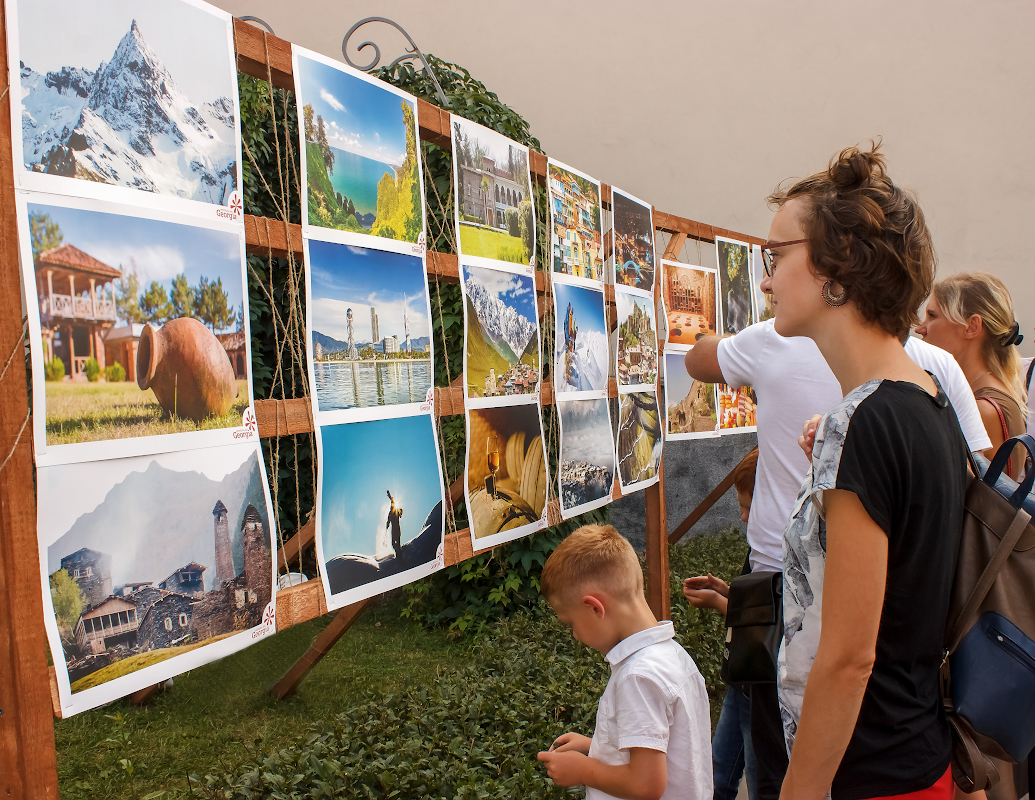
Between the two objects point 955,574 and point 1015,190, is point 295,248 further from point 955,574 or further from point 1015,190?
point 1015,190

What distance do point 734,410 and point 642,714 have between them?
9.88 feet

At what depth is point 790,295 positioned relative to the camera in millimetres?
1231

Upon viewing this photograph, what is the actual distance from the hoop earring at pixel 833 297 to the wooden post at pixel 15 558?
1212 mm

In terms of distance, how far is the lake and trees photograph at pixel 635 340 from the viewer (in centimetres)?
329

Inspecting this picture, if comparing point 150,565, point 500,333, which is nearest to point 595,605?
point 150,565

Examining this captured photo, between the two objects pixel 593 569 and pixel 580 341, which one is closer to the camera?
pixel 593 569

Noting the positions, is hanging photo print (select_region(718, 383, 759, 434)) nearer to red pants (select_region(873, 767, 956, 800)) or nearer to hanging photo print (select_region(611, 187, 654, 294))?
hanging photo print (select_region(611, 187, 654, 294))

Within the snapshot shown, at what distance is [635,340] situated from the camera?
338 centimetres

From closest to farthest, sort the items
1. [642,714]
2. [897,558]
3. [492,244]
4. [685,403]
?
1. [897,558]
2. [642,714]
3. [492,244]
4. [685,403]

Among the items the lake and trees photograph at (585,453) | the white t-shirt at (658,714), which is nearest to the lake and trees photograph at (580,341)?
the lake and trees photograph at (585,453)

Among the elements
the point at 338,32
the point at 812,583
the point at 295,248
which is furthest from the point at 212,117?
the point at 338,32

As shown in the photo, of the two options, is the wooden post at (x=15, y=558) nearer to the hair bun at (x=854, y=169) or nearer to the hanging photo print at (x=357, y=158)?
the hanging photo print at (x=357, y=158)

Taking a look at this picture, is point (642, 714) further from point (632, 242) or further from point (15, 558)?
point (632, 242)

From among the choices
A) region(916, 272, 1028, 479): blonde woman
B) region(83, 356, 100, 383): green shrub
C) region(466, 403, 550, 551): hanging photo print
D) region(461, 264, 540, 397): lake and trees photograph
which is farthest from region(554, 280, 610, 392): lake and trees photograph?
region(83, 356, 100, 383): green shrub
